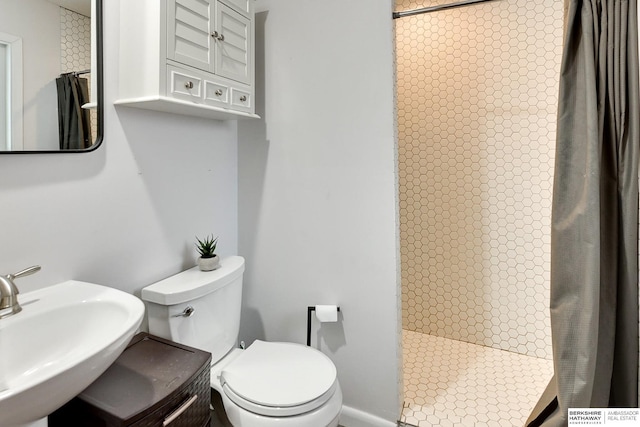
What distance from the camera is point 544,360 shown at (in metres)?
2.22

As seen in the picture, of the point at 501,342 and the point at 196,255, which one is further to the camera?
the point at 501,342

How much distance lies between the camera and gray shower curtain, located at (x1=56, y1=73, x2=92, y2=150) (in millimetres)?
1133

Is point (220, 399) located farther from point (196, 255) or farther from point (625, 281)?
point (625, 281)

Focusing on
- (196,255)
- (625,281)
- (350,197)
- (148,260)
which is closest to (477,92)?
(350,197)

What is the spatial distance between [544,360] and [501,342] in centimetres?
Answer: 25

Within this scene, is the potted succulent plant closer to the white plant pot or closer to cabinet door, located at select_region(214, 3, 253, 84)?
the white plant pot

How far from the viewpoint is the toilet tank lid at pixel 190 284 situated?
1290mm

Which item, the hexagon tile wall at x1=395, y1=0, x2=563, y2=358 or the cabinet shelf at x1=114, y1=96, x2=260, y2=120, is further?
the hexagon tile wall at x1=395, y1=0, x2=563, y2=358

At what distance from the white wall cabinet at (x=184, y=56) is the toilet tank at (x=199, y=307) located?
2.16ft

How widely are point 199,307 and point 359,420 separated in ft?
3.03

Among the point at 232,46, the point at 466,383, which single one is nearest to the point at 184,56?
the point at 232,46

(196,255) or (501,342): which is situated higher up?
(196,255)

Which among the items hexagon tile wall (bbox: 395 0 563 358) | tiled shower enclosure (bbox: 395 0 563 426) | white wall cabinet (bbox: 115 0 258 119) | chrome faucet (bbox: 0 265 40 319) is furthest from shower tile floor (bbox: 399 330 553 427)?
white wall cabinet (bbox: 115 0 258 119)

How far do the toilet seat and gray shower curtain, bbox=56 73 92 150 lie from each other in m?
0.95
